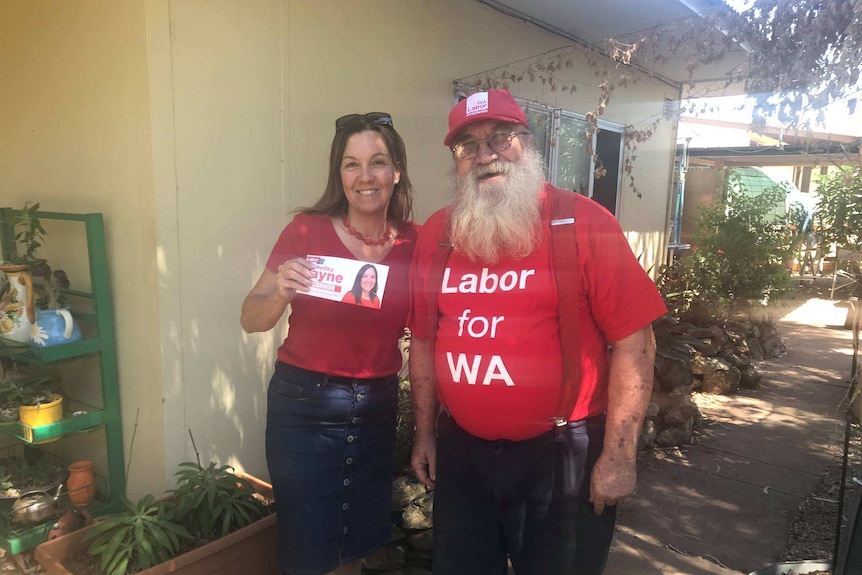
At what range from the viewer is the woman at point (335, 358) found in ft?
6.98

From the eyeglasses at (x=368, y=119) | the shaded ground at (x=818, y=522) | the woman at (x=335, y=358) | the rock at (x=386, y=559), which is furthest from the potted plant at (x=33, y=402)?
the shaded ground at (x=818, y=522)

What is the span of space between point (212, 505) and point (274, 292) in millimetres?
1184

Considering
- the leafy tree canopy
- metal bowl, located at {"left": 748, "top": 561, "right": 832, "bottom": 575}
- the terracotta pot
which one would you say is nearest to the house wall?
the terracotta pot

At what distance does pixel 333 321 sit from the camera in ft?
6.94

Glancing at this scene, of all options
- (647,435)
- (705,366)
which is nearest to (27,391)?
(647,435)

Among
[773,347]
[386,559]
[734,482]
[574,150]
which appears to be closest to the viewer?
[386,559]

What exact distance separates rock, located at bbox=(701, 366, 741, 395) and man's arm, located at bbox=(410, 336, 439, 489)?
15.9 feet

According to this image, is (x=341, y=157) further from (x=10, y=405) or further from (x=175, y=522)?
(x=10, y=405)

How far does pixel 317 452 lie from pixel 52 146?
2.58 m

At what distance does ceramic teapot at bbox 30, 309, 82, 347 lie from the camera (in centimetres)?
→ 279

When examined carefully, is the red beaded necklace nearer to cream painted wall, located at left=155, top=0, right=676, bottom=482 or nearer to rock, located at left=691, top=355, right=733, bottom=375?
cream painted wall, located at left=155, top=0, right=676, bottom=482

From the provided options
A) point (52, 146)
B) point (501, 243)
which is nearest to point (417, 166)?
point (52, 146)

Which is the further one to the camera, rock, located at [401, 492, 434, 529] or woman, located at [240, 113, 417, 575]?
rock, located at [401, 492, 434, 529]

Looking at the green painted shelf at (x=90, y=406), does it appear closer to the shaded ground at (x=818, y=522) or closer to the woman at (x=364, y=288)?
the woman at (x=364, y=288)
